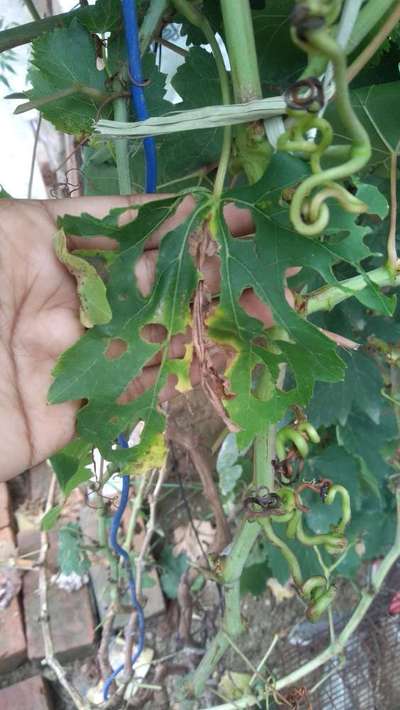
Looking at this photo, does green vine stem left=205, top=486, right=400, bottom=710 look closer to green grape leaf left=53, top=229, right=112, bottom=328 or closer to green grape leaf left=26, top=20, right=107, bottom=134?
green grape leaf left=53, top=229, right=112, bottom=328

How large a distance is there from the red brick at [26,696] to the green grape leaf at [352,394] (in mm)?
1029

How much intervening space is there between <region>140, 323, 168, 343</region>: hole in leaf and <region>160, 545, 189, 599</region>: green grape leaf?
116cm

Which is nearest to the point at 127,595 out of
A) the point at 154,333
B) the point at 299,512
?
the point at 299,512

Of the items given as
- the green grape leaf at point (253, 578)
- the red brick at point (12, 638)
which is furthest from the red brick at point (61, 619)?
the green grape leaf at point (253, 578)

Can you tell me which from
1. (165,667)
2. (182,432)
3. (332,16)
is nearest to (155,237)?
(332,16)

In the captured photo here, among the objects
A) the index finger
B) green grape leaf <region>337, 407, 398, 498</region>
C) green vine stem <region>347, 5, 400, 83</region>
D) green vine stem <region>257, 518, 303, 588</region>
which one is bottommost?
green grape leaf <region>337, 407, 398, 498</region>

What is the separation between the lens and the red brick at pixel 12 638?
5.35 feet

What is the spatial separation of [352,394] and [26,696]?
113cm

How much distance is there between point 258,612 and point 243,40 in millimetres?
1489

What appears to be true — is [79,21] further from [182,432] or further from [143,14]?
[182,432]

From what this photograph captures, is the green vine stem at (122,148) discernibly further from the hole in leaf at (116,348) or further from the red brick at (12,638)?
the red brick at (12,638)

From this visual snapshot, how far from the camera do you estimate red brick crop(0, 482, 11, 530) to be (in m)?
1.87

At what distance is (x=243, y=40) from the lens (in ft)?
1.94


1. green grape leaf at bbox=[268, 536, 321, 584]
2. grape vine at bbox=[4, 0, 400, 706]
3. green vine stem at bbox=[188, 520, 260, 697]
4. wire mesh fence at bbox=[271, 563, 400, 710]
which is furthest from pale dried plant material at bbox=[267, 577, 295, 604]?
grape vine at bbox=[4, 0, 400, 706]
